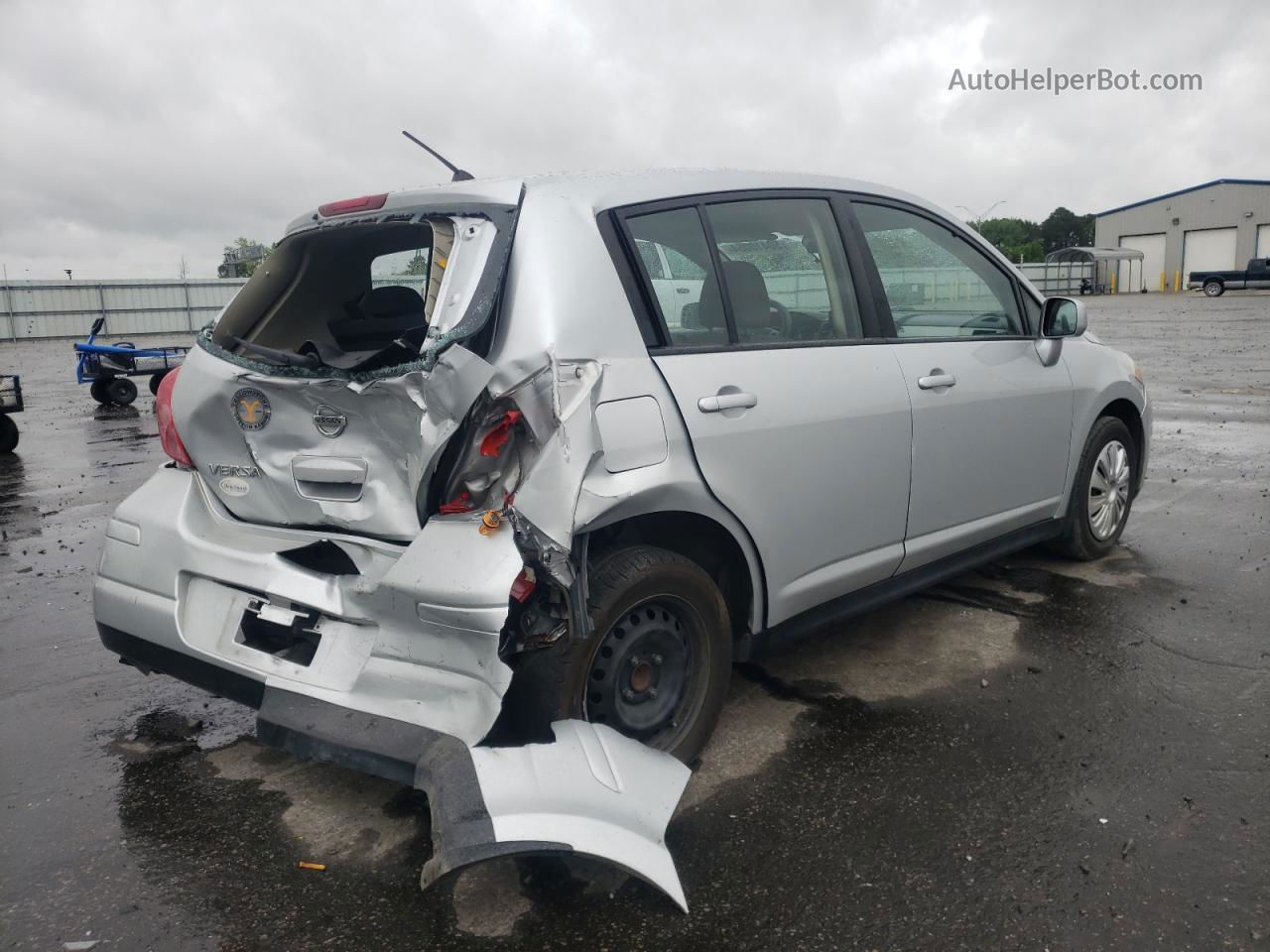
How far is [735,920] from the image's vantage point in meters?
2.37

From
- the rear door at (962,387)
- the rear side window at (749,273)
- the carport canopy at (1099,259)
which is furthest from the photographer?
the carport canopy at (1099,259)

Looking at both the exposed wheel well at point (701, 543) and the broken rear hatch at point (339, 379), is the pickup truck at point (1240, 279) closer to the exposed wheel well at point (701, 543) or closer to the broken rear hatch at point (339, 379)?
the exposed wheel well at point (701, 543)

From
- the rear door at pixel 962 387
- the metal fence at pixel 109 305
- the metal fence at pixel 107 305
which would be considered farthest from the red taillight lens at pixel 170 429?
the metal fence at pixel 107 305

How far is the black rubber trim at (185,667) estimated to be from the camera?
2760 mm

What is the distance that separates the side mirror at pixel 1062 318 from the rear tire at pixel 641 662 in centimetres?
228

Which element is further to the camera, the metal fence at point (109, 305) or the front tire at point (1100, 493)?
the metal fence at point (109, 305)

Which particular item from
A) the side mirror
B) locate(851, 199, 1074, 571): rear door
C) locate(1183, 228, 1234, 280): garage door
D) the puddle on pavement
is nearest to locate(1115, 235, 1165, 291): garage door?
locate(1183, 228, 1234, 280): garage door

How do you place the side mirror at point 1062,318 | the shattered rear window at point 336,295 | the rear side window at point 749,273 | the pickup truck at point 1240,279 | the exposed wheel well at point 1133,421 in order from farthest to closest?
the pickup truck at point 1240,279 → the exposed wheel well at point 1133,421 → the side mirror at point 1062,318 → the shattered rear window at point 336,295 → the rear side window at point 749,273

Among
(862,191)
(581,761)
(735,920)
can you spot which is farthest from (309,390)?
Answer: (862,191)

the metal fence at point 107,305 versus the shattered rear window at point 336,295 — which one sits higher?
the metal fence at point 107,305

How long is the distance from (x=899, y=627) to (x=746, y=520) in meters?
1.58

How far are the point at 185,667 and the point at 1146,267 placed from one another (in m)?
68.5

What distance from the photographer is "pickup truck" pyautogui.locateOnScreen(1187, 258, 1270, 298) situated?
42.1 metres

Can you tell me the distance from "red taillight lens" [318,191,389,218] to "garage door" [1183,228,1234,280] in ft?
207
